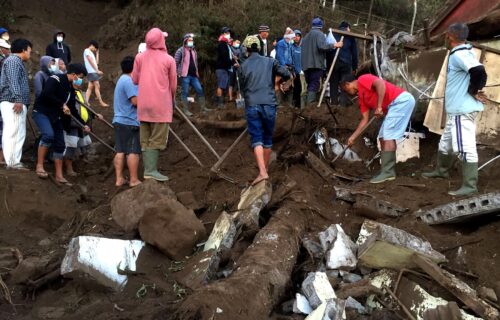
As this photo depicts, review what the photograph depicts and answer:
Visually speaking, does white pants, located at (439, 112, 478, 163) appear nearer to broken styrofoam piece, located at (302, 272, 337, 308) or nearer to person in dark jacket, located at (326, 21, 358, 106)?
broken styrofoam piece, located at (302, 272, 337, 308)

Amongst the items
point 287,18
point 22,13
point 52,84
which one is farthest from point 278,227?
point 22,13

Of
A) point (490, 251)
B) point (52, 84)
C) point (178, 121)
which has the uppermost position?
point (52, 84)

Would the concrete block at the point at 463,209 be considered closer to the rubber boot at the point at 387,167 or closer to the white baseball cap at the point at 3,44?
the rubber boot at the point at 387,167

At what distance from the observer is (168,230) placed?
15.0 feet

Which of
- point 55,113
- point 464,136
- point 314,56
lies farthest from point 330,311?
point 314,56

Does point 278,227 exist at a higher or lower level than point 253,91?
lower

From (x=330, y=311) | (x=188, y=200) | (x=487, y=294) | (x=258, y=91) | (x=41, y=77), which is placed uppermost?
(x=258, y=91)

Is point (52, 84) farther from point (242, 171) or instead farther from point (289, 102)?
point (289, 102)

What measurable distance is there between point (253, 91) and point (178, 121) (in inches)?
126

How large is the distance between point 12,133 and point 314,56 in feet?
17.0

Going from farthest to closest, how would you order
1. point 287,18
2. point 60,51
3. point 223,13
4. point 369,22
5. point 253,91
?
1. point 369,22
2. point 287,18
3. point 223,13
4. point 60,51
5. point 253,91

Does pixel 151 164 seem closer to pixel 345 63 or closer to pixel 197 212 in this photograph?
pixel 197 212

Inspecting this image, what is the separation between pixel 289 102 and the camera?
9883 millimetres

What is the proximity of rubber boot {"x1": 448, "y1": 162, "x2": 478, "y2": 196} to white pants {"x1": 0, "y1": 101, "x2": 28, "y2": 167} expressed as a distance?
17.9 feet
